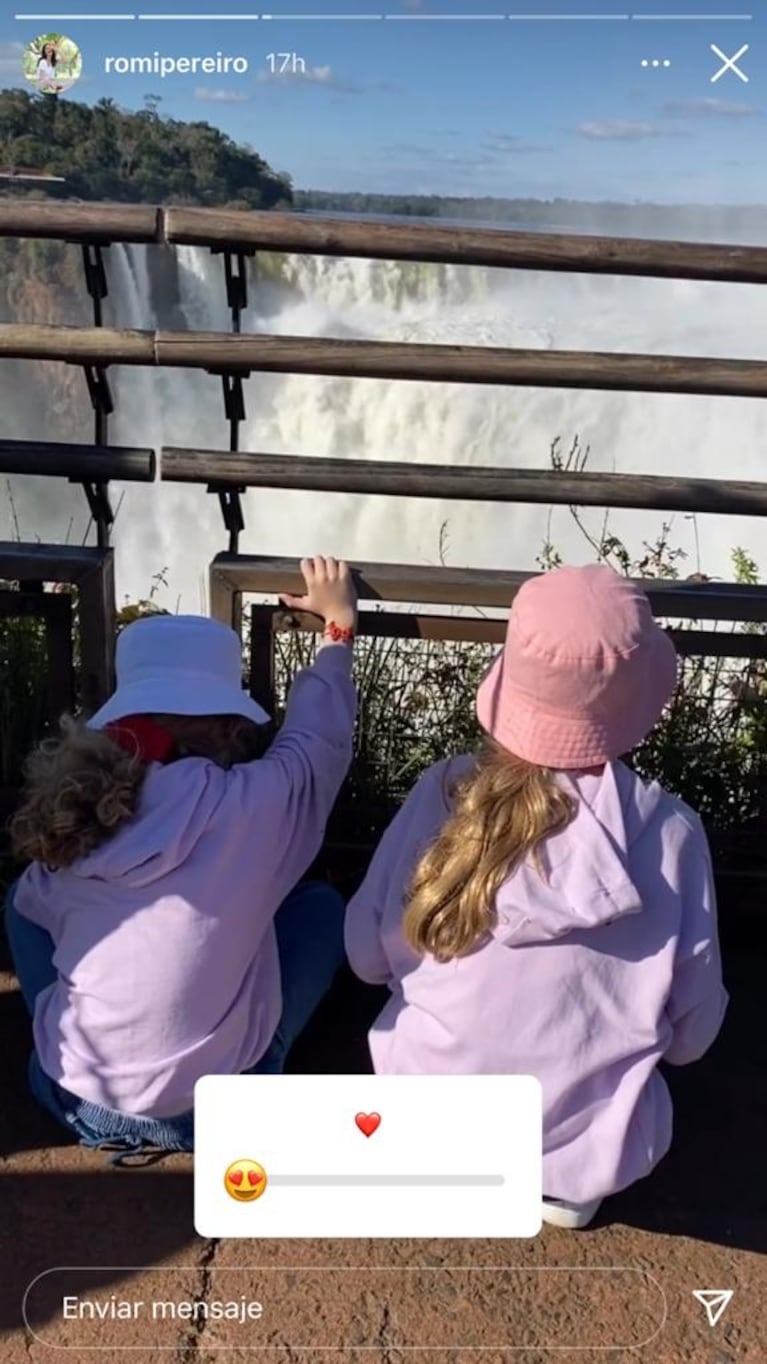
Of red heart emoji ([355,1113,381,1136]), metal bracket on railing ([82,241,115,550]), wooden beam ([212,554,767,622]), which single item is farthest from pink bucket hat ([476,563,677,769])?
metal bracket on railing ([82,241,115,550])

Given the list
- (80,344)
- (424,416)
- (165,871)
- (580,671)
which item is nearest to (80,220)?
(80,344)

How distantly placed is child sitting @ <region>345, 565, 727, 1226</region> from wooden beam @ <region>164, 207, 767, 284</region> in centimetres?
102

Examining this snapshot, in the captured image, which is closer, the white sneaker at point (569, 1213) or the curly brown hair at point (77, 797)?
the curly brown hair at point (77, 797)

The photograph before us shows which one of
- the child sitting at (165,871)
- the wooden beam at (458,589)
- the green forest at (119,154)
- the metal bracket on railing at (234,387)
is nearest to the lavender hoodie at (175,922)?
the child sitting at (165,871)

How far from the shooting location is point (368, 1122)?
1.73 metres

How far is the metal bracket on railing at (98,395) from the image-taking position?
256 cm

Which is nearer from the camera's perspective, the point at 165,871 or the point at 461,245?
the point at 165,871

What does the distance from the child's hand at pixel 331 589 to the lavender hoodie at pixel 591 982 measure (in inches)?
21.1

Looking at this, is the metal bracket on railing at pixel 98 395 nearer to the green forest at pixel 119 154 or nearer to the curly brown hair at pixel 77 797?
the curly brown hair at pixel 77 797

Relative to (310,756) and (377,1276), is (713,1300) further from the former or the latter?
(310,756)

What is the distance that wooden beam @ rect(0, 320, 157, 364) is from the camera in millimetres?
2398

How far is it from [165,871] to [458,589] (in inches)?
32.6

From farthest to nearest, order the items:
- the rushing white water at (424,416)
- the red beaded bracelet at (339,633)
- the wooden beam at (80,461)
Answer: the rushing white water at (424,416)
the wooden beam at (80,461)
the red beaded bracelet at (339,633)

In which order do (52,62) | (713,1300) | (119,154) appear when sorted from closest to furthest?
(713,1300) → (52,62) → (119,154)
